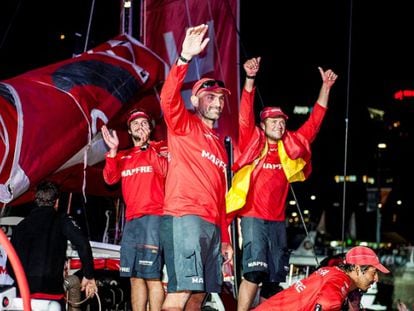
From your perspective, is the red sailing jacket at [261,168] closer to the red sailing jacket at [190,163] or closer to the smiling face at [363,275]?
the red sailing jacket at [190,163]

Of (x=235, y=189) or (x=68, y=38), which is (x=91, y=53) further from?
(x=68, y=38)

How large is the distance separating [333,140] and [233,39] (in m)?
57.1

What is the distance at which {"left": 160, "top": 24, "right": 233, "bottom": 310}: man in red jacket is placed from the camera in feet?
15.9

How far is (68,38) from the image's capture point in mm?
22859

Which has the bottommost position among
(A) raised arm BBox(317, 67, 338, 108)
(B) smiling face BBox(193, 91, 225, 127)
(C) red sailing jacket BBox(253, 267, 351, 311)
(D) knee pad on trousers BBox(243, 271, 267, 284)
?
(D) knee pad on trousers BBox(243, 271, 267, 284)

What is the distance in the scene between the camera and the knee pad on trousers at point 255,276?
20.1 ft

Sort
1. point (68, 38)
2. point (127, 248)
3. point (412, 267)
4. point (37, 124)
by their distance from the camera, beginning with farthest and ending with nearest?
point (412, 267)
point (68, 38)
point (37, 124)
point (127, 248)

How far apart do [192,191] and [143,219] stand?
3.87ft

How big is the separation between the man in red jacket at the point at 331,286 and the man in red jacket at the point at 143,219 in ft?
4.11

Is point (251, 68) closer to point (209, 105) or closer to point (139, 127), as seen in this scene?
point (139, 127)

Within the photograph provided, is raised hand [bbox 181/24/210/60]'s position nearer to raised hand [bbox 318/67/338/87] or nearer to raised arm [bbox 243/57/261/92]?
raised arm [bbox 243/57/261/92]

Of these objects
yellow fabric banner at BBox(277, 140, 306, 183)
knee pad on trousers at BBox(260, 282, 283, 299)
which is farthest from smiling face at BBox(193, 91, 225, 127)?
knee pad on trousers at BBox(260, 282, 283, 299)

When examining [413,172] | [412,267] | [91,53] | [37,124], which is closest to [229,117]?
[91,53]

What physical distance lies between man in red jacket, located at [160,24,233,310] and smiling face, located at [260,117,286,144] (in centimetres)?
125
